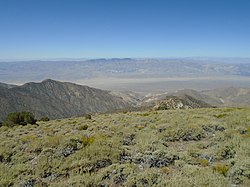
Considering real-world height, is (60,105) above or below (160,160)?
below

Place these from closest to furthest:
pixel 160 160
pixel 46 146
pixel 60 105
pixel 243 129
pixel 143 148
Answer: pixel 160 160 < pixel 143 148 < pixel 46 146 < pixel 243 129 < pixel 60 105

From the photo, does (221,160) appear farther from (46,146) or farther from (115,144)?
(46,146)

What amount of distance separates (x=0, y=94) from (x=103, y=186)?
174 meters

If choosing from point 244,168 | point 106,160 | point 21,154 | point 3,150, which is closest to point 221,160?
point 244,168

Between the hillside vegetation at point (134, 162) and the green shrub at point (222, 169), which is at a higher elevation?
the green shrub at point (222, 169)

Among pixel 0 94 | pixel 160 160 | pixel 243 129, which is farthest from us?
pixel 0 94

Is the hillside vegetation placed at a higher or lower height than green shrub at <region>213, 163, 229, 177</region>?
lower

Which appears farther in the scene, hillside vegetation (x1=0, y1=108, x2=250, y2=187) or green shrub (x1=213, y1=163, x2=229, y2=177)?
green shrub (x1=213, y1=163, x2=229, y2=177)

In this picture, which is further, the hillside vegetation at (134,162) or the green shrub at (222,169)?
the green shrub at (222,169)

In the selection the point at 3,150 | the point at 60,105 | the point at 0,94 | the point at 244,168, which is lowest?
the point at 60,105

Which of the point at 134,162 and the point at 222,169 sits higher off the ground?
the point at 222,169

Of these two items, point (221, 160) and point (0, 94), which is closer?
point (221, 160)

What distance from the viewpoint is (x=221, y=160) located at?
8.78 meters

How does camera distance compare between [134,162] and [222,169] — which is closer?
[222,169]
